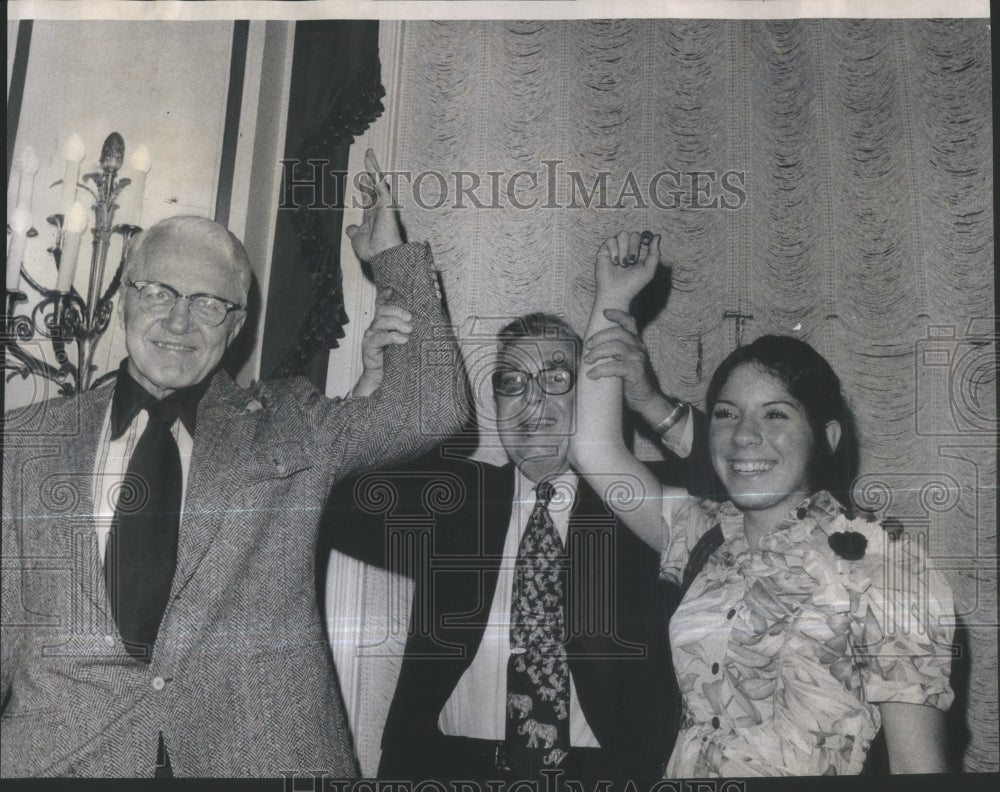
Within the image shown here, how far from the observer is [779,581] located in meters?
2.96

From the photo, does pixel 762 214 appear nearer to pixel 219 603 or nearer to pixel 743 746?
pixel 743 746

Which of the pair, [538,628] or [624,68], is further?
[624,68]

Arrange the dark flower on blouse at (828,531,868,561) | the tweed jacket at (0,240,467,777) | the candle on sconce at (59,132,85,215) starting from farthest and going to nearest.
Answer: the candle on sconce at (59,132,85,215)
the dark flower on blouse at (828,531,868,561)
the tweed jacket at (0,240,467,777)

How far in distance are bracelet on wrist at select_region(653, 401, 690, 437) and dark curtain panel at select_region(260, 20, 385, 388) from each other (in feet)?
3.13

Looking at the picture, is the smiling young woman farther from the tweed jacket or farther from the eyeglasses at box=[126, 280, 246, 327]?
the eyeglasses at box=[126, 280, 246, 327]

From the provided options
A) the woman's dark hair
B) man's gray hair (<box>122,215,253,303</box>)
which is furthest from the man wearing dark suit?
man's gray hair (<box>122,215,253,303</box>)

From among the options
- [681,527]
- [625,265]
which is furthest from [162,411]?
[681,527]

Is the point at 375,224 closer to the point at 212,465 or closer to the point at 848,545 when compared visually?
the point at 212,465

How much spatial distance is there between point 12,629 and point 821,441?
2.29m

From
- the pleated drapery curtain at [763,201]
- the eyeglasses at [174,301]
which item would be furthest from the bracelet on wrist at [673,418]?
the eyeglasses at [174,301]

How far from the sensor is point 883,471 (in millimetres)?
3006

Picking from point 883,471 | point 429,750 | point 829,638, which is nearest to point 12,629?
point 429,750

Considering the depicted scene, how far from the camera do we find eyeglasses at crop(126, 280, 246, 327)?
3.00 meters

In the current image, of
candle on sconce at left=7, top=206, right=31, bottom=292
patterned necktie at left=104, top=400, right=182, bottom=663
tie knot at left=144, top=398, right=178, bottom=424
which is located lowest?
patterned necktie at left=104, top=400, right=182, bottom=663
